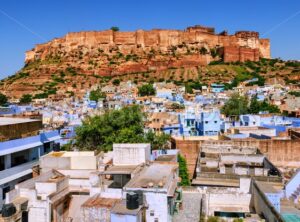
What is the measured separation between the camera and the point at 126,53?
87438 millimetres

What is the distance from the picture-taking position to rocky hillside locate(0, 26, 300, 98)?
239 feet

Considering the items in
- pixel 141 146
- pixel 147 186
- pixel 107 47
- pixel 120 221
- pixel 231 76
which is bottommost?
pixel 120 221

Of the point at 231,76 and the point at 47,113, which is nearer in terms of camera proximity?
the point at 47,113

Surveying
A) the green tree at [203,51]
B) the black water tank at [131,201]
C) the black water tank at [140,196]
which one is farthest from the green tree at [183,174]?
the green tree at [203,51]

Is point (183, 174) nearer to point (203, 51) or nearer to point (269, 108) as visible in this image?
point (269, 108)

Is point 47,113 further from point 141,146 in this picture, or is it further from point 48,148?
point 141,146

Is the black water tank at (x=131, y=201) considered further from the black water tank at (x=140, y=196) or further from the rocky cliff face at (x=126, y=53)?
the rocky cliff face at (x=126, y=53)

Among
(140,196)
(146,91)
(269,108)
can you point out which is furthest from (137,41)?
(140,196)

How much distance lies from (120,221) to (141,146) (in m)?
4.61

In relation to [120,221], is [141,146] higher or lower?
higher

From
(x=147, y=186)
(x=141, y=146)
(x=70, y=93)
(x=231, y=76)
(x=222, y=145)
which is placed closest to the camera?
(x=147, y=186)

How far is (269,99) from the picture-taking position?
4103 centimetres

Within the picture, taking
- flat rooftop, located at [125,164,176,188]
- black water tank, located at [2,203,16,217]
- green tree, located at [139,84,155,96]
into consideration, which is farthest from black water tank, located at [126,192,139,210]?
green tree, located at [139,84,155,96]

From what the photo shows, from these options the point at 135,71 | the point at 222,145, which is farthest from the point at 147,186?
the point at 135,71
